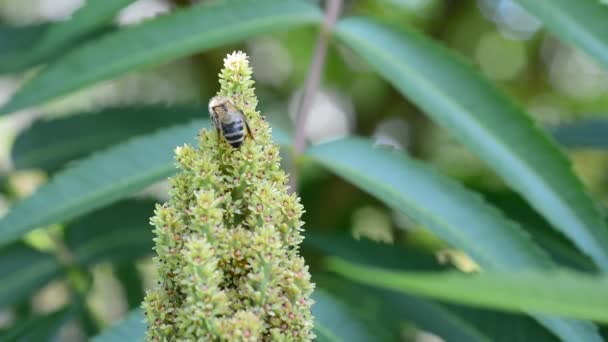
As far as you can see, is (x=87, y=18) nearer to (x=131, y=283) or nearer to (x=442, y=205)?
(x=442, y=205)

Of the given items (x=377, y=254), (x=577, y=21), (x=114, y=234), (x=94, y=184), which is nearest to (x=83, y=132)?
(x=114, y=234)

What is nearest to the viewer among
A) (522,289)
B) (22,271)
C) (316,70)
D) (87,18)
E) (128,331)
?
(522,289)

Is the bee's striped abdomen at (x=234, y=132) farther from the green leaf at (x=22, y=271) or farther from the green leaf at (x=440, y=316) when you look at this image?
the green leaf at (x=22, y=271)

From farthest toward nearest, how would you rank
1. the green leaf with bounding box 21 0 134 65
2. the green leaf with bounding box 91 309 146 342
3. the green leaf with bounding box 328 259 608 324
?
the green leaf with bounding box 21 0 134 65, the green leaf with bounding box 91 309 146 342, the green leaf with bounding box 328 259 608 324

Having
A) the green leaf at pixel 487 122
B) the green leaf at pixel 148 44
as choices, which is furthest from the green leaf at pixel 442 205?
the green leaf at pixel 148 44

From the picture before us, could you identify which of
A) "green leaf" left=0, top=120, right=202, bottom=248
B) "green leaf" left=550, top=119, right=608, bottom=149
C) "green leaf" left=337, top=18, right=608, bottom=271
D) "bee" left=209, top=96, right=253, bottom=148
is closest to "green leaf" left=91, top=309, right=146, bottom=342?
"green leaf" left=0, top=120, right=202, bottom=248

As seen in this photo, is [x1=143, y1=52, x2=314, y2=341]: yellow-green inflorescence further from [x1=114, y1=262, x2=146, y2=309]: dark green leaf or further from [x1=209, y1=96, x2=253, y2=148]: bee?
[x1=114, y1=262, x2=146, y2=309]: dark green leaf

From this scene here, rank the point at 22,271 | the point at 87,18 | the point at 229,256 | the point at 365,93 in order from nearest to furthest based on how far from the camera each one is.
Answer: the point at 229,256
the point at 87,18
the point at 22,271
the point at 365,93

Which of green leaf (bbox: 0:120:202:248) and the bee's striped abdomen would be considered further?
green leaf (bbox: 0:120:202:248)
